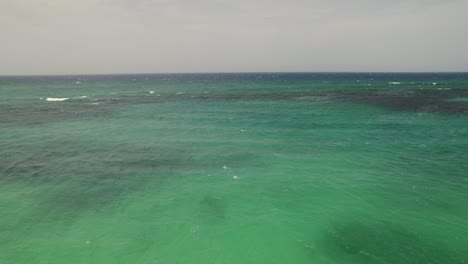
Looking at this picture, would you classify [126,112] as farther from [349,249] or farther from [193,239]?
[349,249]

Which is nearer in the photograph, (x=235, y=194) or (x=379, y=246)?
(x=379, y=246)

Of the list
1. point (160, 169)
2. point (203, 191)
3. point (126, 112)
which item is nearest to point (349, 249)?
point (203, 191)

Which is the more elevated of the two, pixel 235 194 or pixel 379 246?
pixel 235 194

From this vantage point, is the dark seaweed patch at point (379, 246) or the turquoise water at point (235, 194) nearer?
the dark seaweed patch at point (379, 246)

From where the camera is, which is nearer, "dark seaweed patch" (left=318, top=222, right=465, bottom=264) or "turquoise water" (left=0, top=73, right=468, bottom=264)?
"dark seaweed patch" (left=318, top=222, right=465, bottom=264)
